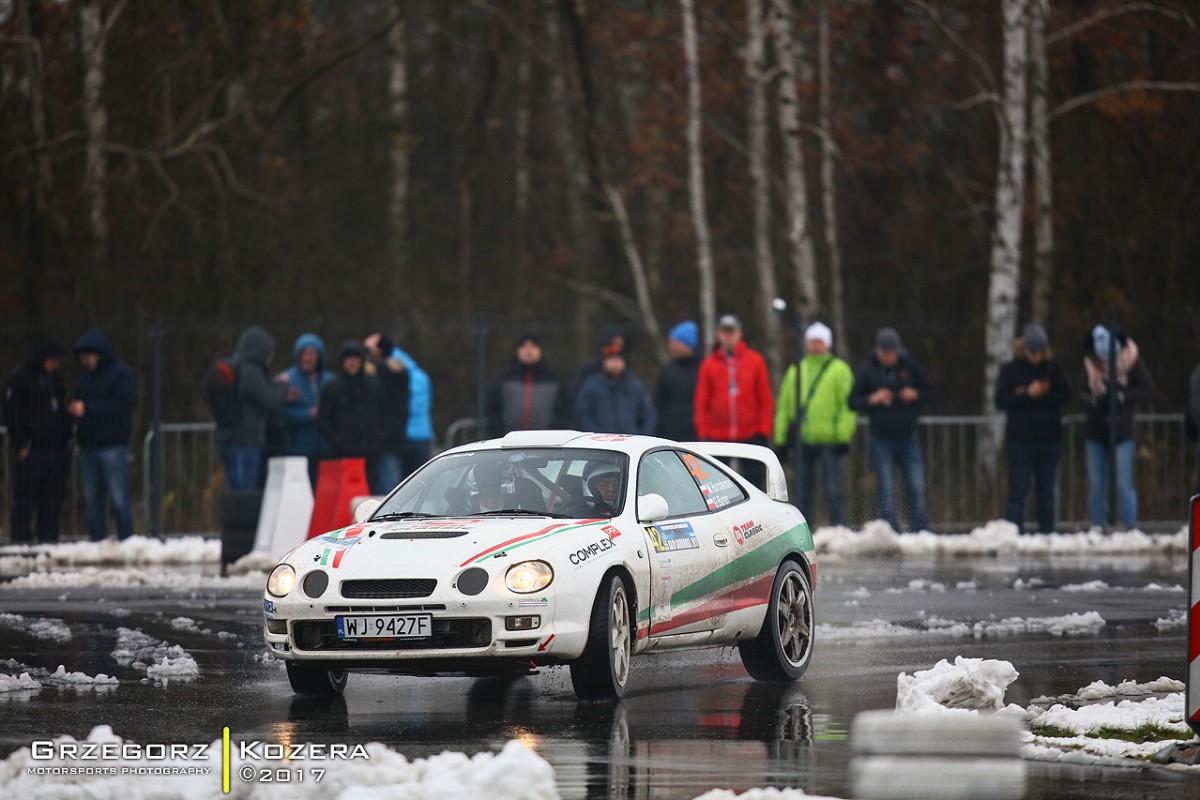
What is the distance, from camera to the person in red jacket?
69.2 feet

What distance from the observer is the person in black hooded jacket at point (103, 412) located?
21.3 metres

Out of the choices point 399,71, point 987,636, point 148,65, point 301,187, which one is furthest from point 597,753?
point 301,187

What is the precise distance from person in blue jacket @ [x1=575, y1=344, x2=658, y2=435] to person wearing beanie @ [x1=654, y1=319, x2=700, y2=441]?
582 mm

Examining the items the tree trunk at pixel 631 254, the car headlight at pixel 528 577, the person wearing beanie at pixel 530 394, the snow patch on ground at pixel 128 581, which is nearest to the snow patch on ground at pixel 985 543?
the person wearing beanie at pixel 530 394

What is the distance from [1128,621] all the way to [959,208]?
106 ft

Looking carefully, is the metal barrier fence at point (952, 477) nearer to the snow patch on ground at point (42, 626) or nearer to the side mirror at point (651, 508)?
the snow patch on ground at point (42, 626)

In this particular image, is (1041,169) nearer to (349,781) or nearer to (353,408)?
(353,408)

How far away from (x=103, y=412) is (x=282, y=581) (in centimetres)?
1151

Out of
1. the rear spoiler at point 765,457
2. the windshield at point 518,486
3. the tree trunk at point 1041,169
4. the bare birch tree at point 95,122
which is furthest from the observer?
the tree trunk at point 1041,169

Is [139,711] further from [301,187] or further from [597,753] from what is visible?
[301,187]

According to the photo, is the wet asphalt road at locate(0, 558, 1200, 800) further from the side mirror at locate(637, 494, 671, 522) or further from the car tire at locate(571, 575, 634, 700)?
the side mirror at locate(637, 494, 671, 522)

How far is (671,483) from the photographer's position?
1178 centimetres

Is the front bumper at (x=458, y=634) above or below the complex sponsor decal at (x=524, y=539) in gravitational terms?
below

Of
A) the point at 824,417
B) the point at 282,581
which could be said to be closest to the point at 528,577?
the point at 282,581
